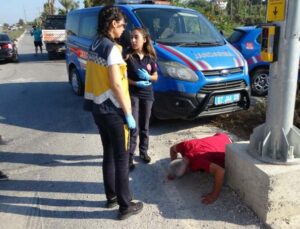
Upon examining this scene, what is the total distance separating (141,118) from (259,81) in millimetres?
4902

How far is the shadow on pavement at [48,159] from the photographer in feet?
16.0

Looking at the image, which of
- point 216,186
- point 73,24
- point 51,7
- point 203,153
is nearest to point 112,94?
point 203,153

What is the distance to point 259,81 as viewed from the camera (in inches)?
336

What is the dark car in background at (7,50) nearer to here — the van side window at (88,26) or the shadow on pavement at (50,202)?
the van side window at (88,26)

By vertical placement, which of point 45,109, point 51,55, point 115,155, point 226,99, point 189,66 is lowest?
point 51,55

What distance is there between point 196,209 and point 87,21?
551cm

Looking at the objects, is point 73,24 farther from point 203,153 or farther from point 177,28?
point 203,153


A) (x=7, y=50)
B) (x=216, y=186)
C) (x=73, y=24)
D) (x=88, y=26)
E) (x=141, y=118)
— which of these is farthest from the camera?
(x=7, y=50)

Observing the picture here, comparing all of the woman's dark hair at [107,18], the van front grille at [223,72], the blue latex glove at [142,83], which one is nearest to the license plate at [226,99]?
the van front grille at [223,72]

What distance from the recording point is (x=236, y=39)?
869 centimetres

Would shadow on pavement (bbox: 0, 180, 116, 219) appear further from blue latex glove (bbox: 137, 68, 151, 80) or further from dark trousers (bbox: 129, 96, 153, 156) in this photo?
blue latex glove (bbox: 137, 68, 151, 80)

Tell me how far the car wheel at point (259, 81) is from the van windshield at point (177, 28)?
230cm

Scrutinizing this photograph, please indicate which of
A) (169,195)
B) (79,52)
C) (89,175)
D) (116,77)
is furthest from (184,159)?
(79,52)

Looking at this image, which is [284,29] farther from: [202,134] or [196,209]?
[202,134]
